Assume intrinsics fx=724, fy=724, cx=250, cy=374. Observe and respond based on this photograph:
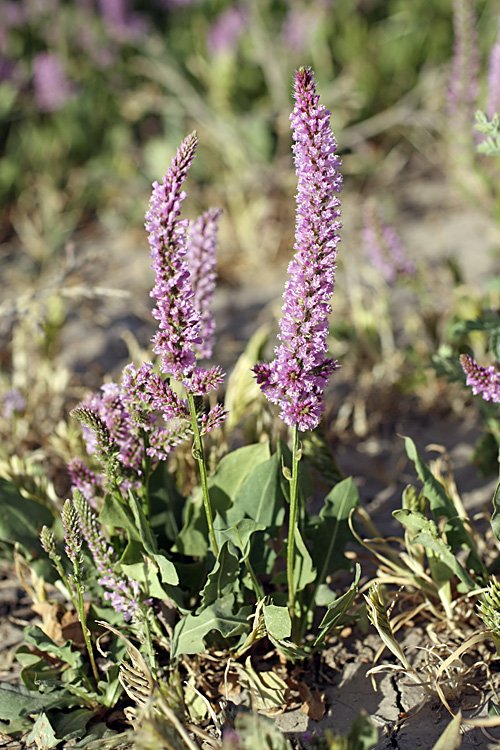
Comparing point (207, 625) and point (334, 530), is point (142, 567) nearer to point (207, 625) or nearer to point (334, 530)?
point (207, 625)

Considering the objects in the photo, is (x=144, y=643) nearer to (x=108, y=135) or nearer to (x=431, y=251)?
(x=431, y=251)

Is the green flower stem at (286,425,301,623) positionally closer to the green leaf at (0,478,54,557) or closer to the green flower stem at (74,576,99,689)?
the green flower stem at (74,576,99,689)

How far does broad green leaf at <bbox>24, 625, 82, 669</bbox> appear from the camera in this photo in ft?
7.10

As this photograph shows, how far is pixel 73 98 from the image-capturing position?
6.02m

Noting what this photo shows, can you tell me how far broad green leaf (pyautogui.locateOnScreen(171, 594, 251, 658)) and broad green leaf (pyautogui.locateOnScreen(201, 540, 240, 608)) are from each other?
3 cm

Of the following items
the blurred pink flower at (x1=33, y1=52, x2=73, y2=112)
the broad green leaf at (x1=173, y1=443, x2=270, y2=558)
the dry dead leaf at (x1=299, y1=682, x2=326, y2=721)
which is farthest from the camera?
the blurred pink flower at (x1=33, y1=52, x2=73, y2=112)

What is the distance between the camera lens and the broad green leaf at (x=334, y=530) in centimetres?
235

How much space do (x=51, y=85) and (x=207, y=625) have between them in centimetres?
514

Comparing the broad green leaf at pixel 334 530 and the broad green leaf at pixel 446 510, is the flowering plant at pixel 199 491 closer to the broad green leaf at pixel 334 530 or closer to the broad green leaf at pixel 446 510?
the broad green leaf at pixel 334 530

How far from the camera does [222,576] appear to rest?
202cm

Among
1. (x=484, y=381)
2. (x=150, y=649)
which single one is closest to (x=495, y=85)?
(x=484, y=381)

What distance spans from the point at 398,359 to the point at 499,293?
0.61m

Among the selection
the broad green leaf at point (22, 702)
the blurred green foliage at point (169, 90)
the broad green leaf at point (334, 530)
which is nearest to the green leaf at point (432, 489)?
the broad green leaf at point (334, 530)

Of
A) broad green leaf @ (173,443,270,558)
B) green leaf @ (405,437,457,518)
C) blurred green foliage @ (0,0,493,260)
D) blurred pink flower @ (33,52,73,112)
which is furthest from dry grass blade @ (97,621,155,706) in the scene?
blurred pink flower @ (33,52,73,112)
